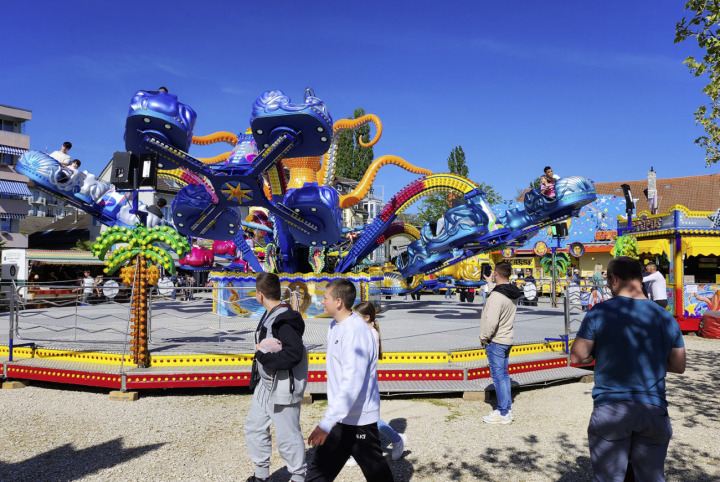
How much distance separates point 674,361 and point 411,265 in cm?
1172

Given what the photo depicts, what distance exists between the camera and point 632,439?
281cm

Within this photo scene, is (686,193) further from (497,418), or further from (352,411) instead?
(352,411)

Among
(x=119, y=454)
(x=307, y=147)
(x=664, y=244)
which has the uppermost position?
(x=307, y=147)

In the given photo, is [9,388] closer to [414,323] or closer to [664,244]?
[414,323]

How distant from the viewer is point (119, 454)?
498cm

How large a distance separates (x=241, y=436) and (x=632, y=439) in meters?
3.91

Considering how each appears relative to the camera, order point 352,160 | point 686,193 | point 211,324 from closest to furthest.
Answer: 1. point 211,324
2. point 686,193
3. point 352,160

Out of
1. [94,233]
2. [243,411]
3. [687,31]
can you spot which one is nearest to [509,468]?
[243,411]

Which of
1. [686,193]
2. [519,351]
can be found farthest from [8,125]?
[686,193]

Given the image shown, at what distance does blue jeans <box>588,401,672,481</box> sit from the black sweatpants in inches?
48.3

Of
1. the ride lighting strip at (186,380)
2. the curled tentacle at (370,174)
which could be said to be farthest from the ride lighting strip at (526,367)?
the curled tentacle at (370,174)

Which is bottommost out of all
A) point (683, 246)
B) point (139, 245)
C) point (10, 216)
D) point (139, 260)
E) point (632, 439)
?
point (632, 439)

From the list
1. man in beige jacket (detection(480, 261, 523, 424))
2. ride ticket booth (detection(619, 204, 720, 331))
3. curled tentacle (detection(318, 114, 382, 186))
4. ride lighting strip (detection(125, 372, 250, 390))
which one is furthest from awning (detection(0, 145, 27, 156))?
man in beige jacket (detection(480, 261, 523, 424))

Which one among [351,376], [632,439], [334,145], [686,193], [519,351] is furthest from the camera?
[686,193]
